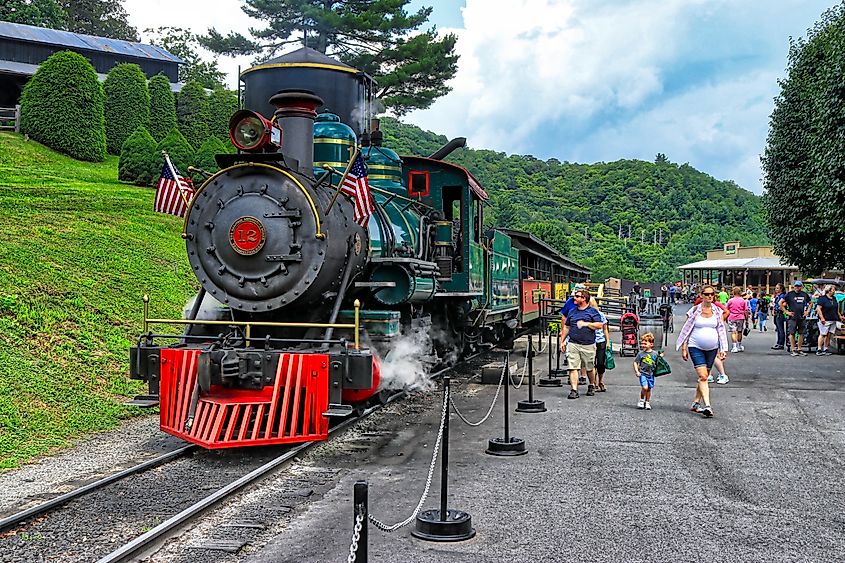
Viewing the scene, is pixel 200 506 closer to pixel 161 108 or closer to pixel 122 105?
pixel 122 105

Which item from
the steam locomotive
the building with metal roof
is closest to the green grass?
the steam locomotive

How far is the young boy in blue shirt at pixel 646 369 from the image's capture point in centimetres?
948

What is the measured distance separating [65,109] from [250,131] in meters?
26.5

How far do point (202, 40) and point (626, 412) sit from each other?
2408cm

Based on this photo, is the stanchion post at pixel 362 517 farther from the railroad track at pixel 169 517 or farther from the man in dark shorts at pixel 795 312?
the man in dark shorts at pixel 795 312

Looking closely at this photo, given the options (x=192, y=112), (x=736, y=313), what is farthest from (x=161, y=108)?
(x=736, y=313)

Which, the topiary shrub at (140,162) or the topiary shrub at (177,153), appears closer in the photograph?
the topiary shrub at (140,162)

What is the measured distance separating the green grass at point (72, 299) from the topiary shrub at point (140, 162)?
4.57m

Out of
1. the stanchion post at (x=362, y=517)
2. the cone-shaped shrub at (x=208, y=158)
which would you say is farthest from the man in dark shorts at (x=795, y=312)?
the cone-shaped shrub at (x=208, y=158)

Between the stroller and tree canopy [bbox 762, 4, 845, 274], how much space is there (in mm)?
4254

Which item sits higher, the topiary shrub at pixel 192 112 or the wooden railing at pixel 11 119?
the topiary shrub at pixel 192 112

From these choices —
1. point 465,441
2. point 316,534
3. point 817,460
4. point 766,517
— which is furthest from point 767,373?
point 316,534

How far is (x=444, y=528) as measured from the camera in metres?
4.83

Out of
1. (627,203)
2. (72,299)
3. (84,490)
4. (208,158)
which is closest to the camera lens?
(84,490)
